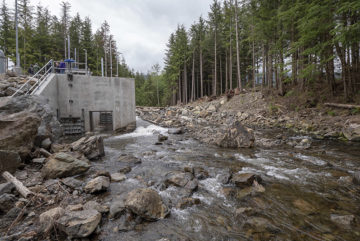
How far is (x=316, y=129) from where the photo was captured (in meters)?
12.0

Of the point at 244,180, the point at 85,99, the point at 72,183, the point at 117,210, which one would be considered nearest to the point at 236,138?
the point at 244,180

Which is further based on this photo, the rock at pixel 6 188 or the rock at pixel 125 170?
the rock at pixel 125 170

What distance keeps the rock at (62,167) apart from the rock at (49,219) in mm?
2479

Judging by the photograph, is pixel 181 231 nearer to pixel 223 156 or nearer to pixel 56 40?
pixel 223 156

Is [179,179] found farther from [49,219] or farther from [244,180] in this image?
[49,219]

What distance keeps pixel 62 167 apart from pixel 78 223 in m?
3.42

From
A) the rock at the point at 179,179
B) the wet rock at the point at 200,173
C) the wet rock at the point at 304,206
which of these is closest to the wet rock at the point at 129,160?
the rock at the point at 179,179

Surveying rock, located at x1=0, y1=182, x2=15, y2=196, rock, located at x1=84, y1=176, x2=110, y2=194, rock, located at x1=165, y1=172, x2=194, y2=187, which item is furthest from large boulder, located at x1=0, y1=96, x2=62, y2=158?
rock, located at x1=165, y1=172, x2=194, y2=187

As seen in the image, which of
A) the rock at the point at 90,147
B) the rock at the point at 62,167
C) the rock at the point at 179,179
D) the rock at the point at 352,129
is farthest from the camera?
the rock at the point at 352,129

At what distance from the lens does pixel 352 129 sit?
9914mm

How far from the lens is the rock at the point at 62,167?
5.63 metres

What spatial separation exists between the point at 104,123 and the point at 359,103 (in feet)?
73.2

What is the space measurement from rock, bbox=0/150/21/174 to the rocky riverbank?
9054 millimetres

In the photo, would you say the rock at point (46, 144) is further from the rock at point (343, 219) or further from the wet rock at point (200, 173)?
the rock at point (343, 219)
